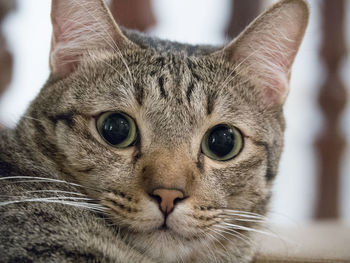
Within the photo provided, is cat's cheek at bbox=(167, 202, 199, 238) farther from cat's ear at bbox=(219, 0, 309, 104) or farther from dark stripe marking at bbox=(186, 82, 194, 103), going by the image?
cat's ear at bbox=(219, 0, 309, 104)

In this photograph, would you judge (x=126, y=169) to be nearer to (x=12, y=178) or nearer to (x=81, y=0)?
(x=12, y=178)

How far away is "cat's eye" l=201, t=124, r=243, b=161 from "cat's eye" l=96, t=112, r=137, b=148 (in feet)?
0.80

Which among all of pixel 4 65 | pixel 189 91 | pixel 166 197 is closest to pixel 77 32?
pixel 189 91

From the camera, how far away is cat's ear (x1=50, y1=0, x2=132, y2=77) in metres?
1.62

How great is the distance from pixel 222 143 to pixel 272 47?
1.63 ft

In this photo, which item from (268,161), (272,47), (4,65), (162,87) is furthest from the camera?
(4,65)

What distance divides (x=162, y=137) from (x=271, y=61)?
667mm

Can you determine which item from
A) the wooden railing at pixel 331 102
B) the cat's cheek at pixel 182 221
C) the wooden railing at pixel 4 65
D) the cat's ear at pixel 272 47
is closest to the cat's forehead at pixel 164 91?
the cat's ear at pixel 272 47

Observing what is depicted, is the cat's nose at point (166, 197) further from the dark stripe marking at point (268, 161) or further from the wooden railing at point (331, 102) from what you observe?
the wooden railing at point (331, 102)

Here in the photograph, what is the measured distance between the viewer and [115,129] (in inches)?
57.5

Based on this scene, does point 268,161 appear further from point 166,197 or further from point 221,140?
point 166,197

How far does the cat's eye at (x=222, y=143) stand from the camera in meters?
1.51

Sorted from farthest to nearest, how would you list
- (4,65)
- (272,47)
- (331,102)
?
(331,102) → (4,65) → (272,47)

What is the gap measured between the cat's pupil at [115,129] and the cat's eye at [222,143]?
0.26m
